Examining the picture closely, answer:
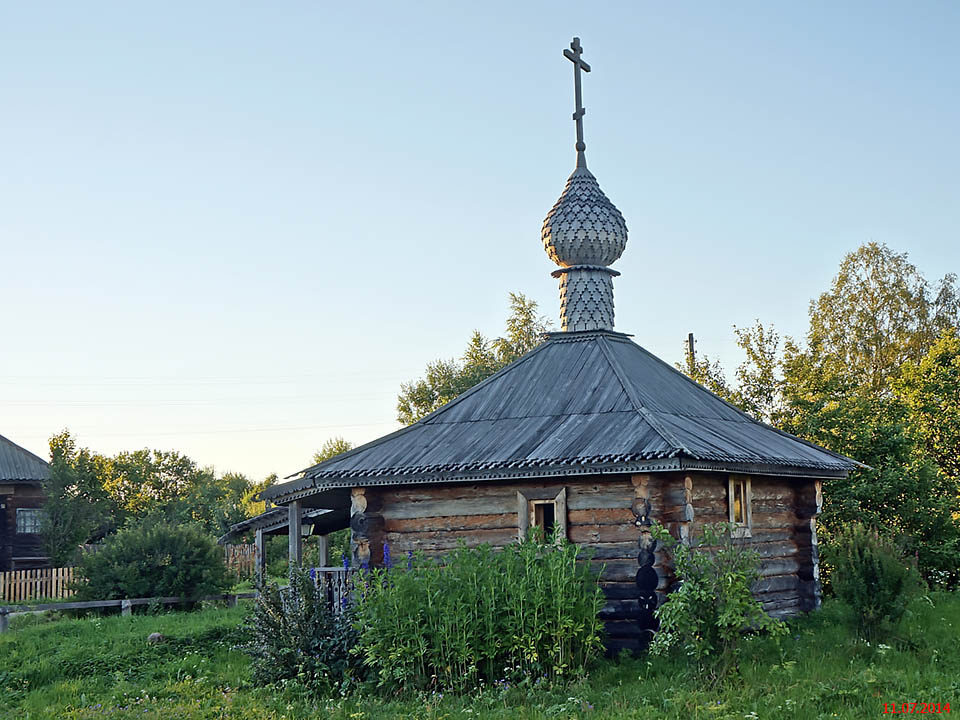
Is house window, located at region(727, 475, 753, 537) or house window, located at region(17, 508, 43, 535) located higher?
house window, located at region(727, 475, 753, 537)

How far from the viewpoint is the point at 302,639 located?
13148 millimetres

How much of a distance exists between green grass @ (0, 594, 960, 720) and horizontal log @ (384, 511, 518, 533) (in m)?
2.39

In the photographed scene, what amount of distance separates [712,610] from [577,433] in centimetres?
350

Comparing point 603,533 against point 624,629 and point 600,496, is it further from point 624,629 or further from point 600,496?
point 624,629

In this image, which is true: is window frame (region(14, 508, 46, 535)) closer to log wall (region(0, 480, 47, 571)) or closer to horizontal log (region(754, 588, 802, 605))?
log wall (region(0, 480, 47, 571))

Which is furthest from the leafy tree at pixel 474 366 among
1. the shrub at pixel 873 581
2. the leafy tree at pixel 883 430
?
the shrub at pixel 873 581

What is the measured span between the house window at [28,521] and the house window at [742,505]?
84.2ft

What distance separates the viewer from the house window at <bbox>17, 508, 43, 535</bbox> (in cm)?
3366

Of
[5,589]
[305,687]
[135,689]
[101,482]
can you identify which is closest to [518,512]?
[305,687]

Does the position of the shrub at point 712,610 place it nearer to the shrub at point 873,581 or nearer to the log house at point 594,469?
the log house at point 594,469

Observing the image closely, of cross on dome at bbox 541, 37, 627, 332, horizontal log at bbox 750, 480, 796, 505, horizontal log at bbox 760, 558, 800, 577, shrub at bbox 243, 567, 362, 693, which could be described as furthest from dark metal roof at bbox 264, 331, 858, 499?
shrub at bbox 243, 567, 362, 693

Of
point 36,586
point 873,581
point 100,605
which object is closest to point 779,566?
point 873,581
